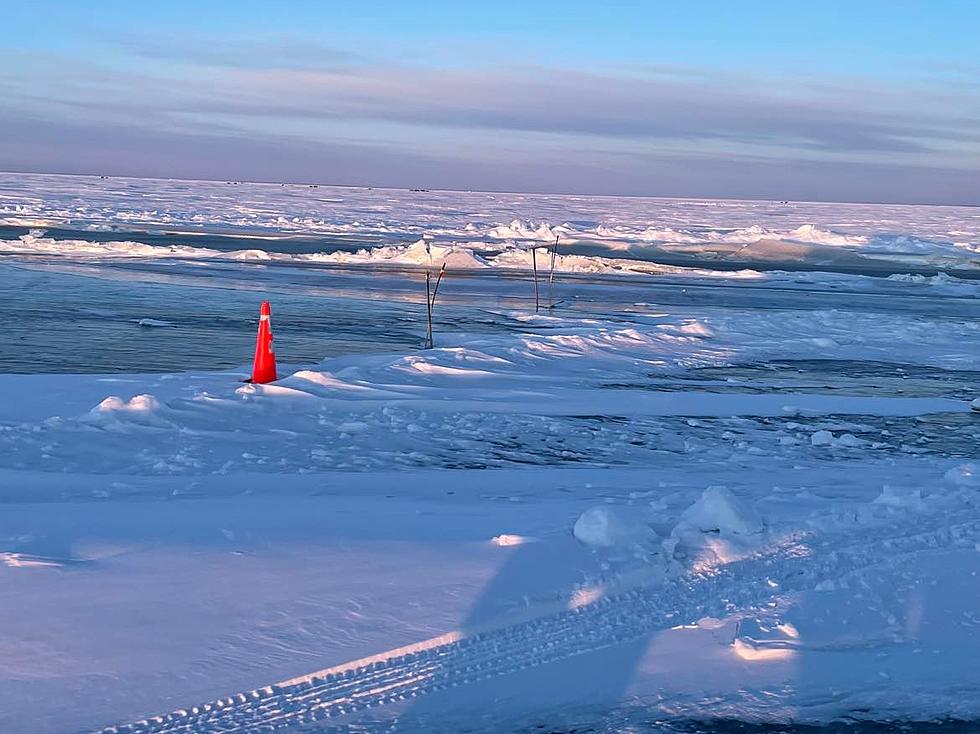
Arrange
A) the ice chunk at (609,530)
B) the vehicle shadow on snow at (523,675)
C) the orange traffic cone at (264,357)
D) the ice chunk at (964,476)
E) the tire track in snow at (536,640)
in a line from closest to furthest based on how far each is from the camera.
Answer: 1. the tire track in snow at (536,640)
2. the vehicle shadow on snow at (523,675)
3. the ice chunk at (609,530)
4. the ice chunk at (964,476)
5. the orange traffic cone at (264,357)

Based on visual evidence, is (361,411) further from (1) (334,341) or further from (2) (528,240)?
(2) (528,240)

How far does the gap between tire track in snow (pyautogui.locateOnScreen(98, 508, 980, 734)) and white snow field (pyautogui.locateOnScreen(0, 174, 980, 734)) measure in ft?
0.04

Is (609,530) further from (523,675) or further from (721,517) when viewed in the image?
(523,675)

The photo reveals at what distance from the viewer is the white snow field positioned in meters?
3.56

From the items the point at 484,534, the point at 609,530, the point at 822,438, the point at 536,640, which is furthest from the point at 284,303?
the point at 536,640

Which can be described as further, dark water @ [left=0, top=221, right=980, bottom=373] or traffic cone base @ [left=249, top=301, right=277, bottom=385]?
dark water @ [left=0, top=221, right=980, bottom=373]

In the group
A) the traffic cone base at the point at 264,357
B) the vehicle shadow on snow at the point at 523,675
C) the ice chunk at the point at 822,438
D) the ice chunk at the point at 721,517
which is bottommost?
the ice chunk at the point at 822,438

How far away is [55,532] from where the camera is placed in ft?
15.4

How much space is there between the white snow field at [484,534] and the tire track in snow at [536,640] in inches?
0.5

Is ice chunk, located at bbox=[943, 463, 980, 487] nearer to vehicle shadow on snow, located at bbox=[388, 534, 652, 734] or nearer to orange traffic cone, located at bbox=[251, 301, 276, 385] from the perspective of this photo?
vehicle shadow on snow, located at bbox=[388, 534, 652, 734]

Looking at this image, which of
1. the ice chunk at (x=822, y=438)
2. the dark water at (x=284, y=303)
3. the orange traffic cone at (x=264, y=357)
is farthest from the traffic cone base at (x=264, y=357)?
the ice chunk at (x=822, y=438)

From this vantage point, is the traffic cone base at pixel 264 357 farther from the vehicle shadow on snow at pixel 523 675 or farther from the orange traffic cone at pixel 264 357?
the vehicle shadow on snow at pixel 523 675

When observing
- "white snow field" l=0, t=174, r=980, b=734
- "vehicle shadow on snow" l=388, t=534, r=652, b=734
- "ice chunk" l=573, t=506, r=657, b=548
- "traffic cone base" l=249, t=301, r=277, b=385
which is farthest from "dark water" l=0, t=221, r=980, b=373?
"vehicle shadow on snow" l=388, t=534, r=652, b=734

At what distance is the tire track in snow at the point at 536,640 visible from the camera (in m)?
3.34
